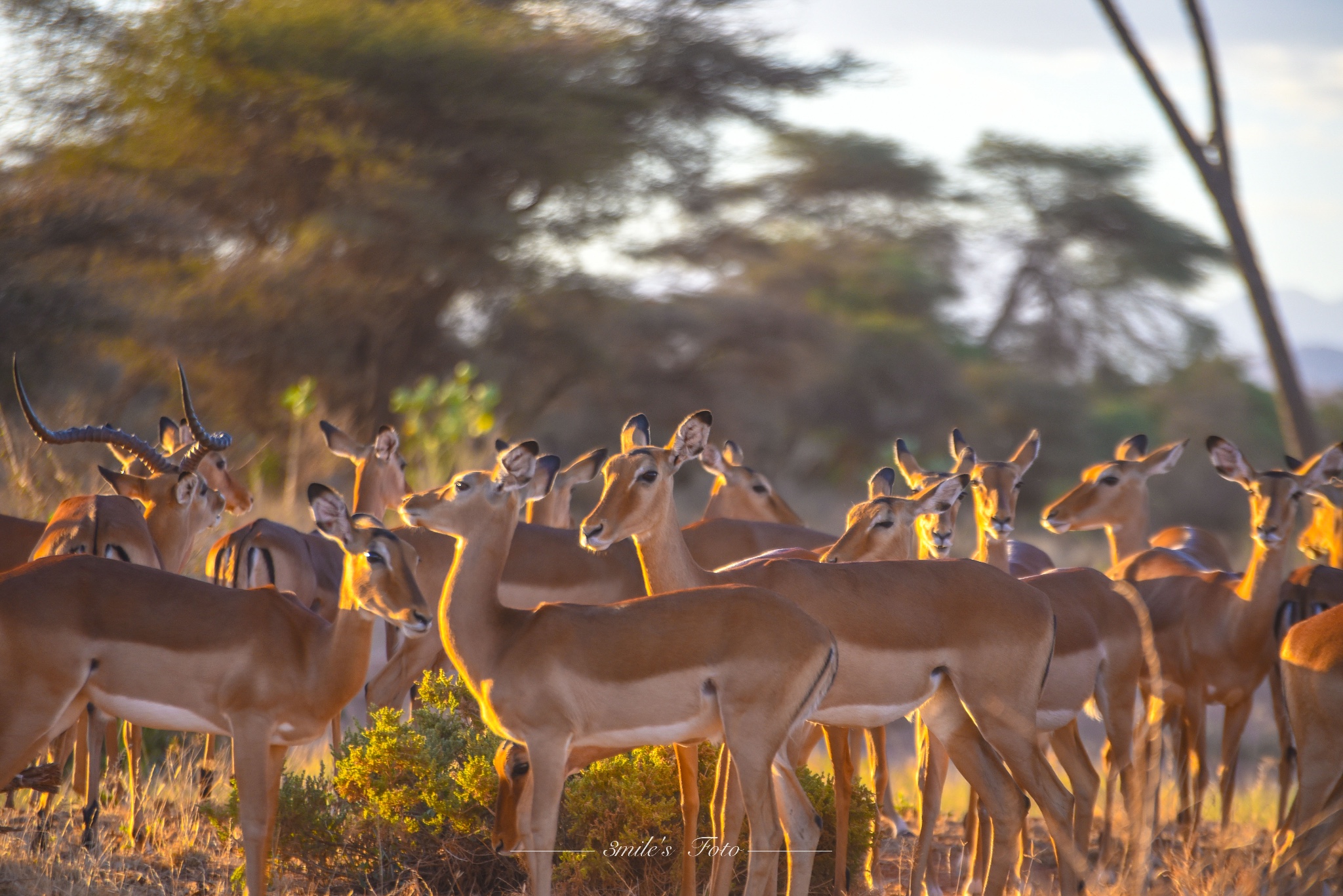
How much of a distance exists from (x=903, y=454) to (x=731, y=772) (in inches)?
127

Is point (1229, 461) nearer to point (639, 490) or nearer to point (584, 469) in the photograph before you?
point (639, 490)

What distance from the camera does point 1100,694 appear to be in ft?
18.7

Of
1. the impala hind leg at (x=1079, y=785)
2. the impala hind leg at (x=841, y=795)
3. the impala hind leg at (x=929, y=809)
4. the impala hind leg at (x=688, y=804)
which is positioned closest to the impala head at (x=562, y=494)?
the impala hind leg at (x=688, y=804)

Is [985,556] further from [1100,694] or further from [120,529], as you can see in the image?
[120,529]

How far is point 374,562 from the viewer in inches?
172

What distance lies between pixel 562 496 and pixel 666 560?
134 inches

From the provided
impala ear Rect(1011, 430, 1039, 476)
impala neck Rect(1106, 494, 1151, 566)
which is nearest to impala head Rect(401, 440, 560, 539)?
impala ear Rect(1011, 430, 1039, 476)

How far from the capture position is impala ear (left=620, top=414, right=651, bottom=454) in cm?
564

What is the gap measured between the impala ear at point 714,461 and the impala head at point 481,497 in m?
3.86

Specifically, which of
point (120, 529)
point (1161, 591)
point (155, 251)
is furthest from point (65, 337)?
point (1161, 591)

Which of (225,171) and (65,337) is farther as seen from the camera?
(225,171)

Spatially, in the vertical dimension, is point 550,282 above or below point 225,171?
below

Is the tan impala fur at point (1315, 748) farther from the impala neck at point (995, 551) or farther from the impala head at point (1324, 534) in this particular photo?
the impala head at point (1324, 534)

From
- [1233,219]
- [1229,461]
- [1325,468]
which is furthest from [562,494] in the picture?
[1233,219]
